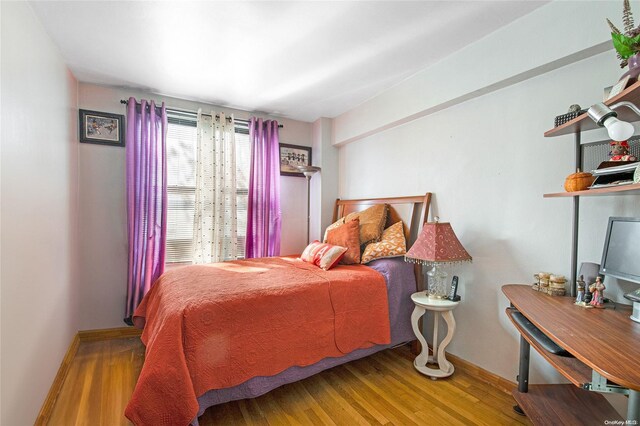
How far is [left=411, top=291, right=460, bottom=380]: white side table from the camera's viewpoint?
2.15 m

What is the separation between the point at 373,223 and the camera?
9.44 ft

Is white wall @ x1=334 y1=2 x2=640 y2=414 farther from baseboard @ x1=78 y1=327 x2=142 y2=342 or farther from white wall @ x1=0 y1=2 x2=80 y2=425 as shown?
baseboard @ x1=78 y1=327 x2=142 y2=342

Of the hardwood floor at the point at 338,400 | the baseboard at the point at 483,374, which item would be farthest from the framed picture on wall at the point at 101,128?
the baseboard at the point at 483,374

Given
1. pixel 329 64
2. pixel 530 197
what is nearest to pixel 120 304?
pixel 329 64

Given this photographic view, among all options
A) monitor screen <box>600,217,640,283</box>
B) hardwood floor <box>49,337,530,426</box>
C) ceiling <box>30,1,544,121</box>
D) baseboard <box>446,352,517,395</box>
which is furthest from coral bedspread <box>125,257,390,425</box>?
ceiling <box>30,1,544,121</box>

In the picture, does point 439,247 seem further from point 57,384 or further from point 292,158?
point 57,384

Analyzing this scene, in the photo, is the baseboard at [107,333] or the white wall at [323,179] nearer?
the baseboard at [107,333]

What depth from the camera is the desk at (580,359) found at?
2.87 ft

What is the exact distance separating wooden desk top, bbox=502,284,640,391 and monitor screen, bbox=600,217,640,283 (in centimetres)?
19

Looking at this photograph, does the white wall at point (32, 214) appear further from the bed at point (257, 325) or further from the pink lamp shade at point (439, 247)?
the pink lamp shade at point (439, 247)

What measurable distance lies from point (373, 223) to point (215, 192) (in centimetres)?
182

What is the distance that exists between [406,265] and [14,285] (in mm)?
2583

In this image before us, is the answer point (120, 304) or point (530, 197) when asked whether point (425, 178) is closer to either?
point (530, 197)

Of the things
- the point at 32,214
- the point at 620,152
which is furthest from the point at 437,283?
the point at 32,214
